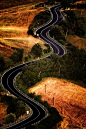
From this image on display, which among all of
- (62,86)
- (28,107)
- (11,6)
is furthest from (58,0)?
(28,107)

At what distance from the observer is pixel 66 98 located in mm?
49031

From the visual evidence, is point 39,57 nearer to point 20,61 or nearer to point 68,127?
point 20,61

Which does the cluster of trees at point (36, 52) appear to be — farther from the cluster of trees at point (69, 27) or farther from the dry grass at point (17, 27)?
the cluster of trees at point (69, 27)

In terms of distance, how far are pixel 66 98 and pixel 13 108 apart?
13.3 meters

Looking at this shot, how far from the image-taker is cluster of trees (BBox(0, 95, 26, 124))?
37.3 meters

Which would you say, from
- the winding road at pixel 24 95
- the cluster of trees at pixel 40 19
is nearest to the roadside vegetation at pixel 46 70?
the winding road at pixel 24 95

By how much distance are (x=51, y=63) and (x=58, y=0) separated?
64.7 metres

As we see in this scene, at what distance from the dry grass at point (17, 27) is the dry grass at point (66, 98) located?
1503cm

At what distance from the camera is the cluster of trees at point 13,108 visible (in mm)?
37281

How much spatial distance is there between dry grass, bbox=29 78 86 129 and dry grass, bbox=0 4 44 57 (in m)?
15.0

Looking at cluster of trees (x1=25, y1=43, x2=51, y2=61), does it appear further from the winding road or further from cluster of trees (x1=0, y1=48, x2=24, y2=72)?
the winding road

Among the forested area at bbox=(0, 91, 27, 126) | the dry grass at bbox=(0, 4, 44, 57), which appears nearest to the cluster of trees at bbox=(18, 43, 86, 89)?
the forested area at bbox=(0, 91, 27, 126)

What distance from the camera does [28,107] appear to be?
4200cm

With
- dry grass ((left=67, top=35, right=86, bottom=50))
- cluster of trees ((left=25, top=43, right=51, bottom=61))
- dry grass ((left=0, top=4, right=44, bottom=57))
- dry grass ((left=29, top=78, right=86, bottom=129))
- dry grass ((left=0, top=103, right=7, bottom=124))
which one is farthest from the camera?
dry grass ((left=67, top=35, right=86, bottom=50))
